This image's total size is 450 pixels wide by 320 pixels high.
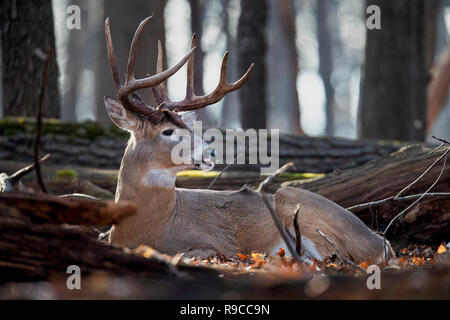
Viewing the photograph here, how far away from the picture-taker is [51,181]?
8.27 m

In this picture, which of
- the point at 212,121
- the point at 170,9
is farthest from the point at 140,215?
the point at 170,9

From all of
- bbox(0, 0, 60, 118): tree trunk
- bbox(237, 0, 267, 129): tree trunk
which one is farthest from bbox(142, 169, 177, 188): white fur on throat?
bbox(237, 0, 267, 129): tree trunk

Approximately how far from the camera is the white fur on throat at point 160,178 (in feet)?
21.0

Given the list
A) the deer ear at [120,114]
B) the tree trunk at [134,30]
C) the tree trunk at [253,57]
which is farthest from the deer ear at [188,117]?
the tree trunk at [134,30]

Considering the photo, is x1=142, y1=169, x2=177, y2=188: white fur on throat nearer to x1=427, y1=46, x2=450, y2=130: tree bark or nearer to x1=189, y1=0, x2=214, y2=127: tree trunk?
x1=189, y1=0, x2=214, y2=127: tree trunk

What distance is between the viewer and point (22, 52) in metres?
10.5

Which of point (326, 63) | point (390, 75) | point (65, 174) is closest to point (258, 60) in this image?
point (390, 75)

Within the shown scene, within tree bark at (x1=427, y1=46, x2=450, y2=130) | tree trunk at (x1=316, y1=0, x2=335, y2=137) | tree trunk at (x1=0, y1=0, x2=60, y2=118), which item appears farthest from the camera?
tree trunk at (x1=316, y1=0, x2=335, y2=137)

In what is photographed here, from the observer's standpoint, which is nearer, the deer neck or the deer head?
the deer neck

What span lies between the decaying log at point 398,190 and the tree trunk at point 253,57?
6.12 meters

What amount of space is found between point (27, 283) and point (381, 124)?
437 inches

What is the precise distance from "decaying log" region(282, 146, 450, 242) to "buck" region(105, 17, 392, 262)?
1014 millimetres

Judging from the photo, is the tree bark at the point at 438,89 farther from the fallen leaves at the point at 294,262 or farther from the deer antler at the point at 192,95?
the deer antler at the point at 192,95

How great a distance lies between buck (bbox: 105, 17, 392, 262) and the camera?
6.10m
